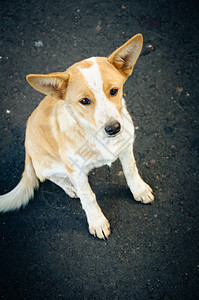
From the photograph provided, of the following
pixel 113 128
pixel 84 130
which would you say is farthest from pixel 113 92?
pixel 84 130

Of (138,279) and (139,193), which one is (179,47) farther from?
(138,279)

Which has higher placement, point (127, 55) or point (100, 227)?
point (127, 55)

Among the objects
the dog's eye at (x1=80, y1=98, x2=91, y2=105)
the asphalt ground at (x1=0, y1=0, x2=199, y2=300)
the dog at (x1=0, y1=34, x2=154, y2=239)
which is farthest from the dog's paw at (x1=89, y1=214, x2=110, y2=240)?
the dog's eye at (x1=80, y1=98, x2=91, y2=105)

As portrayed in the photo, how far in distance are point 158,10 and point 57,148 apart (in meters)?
3.08

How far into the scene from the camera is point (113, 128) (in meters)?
1.85

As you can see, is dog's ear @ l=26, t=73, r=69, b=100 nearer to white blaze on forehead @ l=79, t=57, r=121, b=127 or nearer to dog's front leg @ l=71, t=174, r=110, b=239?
white blaze on forehead @ l=79, t=57, r=121, b=127

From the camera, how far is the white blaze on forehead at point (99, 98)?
72.2 inches

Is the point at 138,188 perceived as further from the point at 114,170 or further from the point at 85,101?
the point at 85,101

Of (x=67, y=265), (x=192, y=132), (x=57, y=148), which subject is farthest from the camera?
(x=192, y=132)

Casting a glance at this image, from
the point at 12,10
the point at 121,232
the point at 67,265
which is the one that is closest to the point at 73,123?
the point at 121,232

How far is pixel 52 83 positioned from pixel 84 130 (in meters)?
0.51

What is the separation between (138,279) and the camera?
2.55m

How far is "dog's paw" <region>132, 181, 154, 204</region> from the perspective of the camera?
2.85 metres

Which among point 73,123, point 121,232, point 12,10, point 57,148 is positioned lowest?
point 121,232
